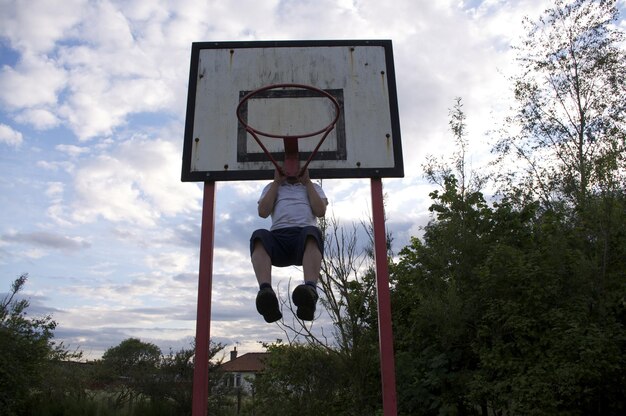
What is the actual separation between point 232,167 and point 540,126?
11118mm

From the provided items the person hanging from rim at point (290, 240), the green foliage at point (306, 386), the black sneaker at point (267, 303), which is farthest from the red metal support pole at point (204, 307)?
the green foliage at point (306, 386)

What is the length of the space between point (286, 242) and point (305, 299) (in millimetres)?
478

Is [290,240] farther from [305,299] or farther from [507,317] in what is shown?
[507,317]

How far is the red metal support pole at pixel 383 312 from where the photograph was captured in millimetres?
3451

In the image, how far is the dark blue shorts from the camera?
3.30 meters

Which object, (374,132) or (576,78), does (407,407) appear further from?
(576,78)

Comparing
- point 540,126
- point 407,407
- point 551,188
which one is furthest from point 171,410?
point 540,126

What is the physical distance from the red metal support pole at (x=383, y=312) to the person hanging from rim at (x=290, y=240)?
57 cm

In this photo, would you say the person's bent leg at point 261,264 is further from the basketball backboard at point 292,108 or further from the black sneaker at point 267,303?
the basketball backboard at point 292,108

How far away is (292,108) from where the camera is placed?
13.3 ft

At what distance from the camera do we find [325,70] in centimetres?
419

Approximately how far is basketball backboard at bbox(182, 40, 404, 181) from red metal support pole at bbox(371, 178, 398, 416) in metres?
0.25

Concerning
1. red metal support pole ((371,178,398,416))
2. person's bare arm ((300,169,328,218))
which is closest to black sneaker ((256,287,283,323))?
person's bare arm ((300,169,328,218))

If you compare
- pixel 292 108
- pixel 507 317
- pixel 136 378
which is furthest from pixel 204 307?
pixel 136 378
